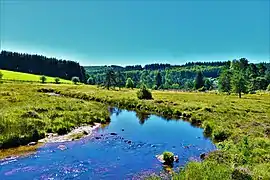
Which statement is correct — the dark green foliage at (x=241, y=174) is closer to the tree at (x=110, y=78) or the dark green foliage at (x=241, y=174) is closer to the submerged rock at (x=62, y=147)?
the submerged rock at (x=62, y=147)

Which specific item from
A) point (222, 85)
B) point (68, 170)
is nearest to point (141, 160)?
point (68, 170)

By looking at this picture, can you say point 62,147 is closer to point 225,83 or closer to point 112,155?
point 112,155

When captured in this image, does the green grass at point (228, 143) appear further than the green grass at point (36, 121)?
No

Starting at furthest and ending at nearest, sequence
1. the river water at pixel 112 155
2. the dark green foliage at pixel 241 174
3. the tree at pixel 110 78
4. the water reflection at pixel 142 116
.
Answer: the tree at pixel 110 78
the water reflection at pixel 142 116
the river water at pixel 112 155
the dark green foliage at pixel 241 174

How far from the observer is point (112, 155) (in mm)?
30422

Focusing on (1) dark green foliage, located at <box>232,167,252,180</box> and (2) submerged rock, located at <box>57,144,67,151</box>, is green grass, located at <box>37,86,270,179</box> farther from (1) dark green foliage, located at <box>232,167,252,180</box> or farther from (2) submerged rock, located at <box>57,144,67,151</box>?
(2) submerged rock, located at <box>57,144,67,151</box>

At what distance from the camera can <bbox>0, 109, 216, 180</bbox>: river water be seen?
24.5 meters

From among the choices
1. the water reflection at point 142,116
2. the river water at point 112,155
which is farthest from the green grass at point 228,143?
the water reflection at point 142,116

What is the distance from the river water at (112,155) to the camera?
24.5m

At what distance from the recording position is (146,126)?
48.6 meters

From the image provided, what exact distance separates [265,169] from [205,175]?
4.11 m

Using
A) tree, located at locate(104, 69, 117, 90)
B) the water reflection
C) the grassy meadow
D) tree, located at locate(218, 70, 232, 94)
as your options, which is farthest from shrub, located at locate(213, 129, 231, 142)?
tree, located at locate(104, 69, 117, 90)

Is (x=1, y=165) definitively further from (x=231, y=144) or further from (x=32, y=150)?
(x=231, y=144)

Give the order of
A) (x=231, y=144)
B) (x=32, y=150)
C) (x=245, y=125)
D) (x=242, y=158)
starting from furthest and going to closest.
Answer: (x=245, y=125)
(x=32, y=150)
(x=231, y=144)
(x=242, y=158)
